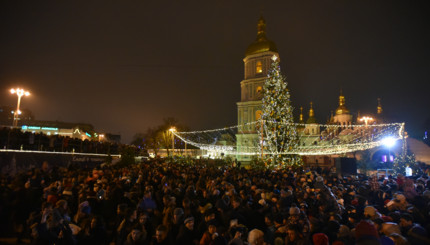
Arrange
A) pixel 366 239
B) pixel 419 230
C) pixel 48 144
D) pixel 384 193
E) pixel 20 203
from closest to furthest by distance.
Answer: pixel 366 239 → pixel 419 230 → pixel 20 203 → pixel 384 193 → pixel 48 144

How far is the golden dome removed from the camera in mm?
51188

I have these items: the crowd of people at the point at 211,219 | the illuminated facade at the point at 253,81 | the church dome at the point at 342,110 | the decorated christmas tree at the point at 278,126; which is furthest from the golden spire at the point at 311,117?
the crowd of people at the point at 211,219

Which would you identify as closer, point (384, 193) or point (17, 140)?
point (384, 193)

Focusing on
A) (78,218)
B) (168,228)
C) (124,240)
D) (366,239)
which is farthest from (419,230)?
(78,218)

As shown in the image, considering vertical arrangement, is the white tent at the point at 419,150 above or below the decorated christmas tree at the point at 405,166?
above

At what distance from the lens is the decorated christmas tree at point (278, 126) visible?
85.5 ft

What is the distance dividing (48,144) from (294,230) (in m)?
20.7

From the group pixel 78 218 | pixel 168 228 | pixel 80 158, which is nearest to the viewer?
pixel 168 228

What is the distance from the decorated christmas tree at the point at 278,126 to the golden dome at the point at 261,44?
81.1 ft

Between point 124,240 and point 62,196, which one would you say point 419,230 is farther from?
point 62,196

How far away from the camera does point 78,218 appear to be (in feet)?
21.0

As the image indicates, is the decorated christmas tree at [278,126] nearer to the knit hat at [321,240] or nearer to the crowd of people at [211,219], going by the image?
the crowd of people at [211,219]

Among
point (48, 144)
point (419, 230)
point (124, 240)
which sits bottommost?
point (124, 240)

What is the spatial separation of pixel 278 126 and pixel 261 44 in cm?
2918
